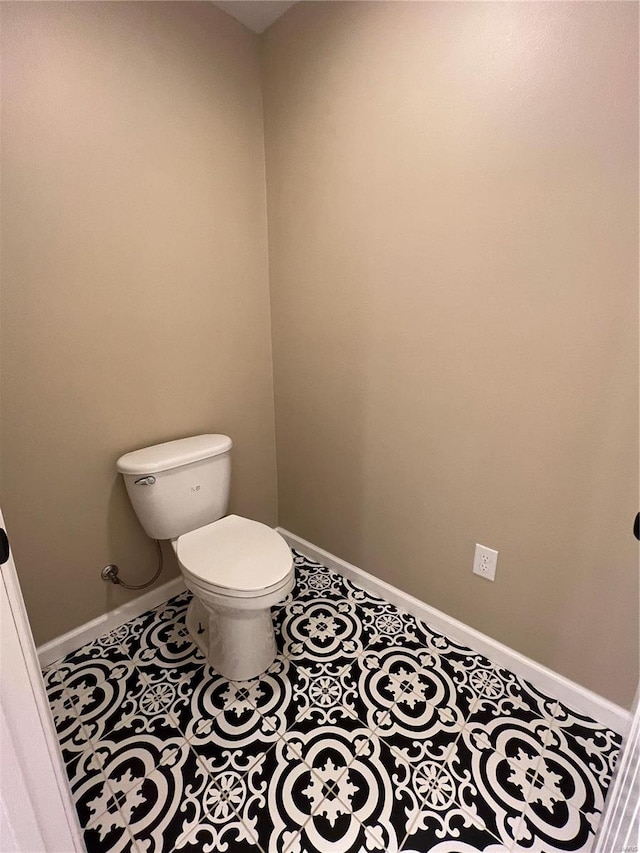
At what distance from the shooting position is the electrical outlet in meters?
1.45

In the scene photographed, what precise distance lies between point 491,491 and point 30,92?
1.83 m

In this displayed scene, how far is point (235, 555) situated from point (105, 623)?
67cm

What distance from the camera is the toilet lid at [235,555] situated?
1.31 m

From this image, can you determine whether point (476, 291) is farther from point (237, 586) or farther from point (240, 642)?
point (240, 642)

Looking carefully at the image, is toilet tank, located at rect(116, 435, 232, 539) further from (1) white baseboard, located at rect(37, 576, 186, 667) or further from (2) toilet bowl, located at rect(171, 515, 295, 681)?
(1) white baseboard, located at rect(37, 576, 186, 667)

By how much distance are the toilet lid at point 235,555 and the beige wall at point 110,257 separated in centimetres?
34

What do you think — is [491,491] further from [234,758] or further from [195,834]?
[195,834]

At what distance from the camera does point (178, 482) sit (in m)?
1.55

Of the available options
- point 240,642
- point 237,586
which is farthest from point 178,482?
point 240,642

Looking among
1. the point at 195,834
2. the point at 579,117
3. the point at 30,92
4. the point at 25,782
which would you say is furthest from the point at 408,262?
the point at 195,834

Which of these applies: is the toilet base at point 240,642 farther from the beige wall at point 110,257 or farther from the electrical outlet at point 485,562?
the electrical outlet at point 485,562

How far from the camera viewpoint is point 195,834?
3.41 feet


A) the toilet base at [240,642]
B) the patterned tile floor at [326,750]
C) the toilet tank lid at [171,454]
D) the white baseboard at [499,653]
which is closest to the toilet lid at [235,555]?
the toilet base at [240,642]

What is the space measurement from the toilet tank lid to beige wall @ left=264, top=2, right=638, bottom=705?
48cm
